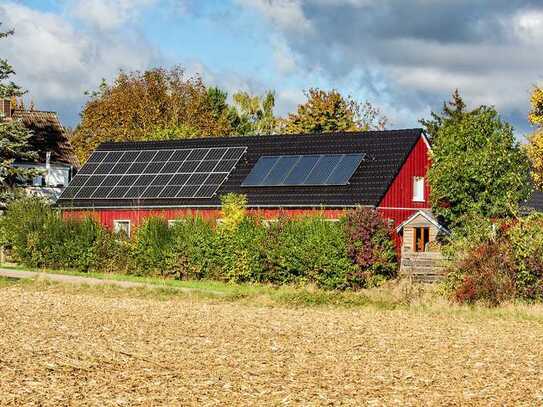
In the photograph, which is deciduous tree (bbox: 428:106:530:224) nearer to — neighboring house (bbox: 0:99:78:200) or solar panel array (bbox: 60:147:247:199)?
solar panel array (bbox: 60:147:247:199)

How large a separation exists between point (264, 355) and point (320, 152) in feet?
118

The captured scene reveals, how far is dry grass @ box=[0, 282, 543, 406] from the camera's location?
17531 mm

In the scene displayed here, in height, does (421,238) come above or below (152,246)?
above

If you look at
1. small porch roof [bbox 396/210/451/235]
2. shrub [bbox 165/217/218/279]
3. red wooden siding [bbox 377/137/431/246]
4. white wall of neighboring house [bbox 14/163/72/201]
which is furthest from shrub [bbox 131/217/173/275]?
white wall of neighboring house [bbox 14/163/72/201]

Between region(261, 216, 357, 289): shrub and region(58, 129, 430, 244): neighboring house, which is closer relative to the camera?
region(261, 216, 357, 289): shrub

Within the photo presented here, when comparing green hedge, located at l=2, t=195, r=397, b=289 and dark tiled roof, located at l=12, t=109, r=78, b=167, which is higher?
dark tiled roof, located at l=12, t=109, r=78, b=167

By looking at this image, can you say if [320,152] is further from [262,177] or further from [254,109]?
[254,109]

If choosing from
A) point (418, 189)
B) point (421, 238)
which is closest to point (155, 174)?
point (418, 189)

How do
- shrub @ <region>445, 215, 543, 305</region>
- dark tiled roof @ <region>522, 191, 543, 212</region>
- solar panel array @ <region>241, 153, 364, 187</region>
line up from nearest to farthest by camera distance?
shrub @ <region>445, 215, 543, 305</region>, solar panel array @ <region>241, 153, 364, 187</region>, dark tiled roof @ <region>522, 191, 543, 212</region>

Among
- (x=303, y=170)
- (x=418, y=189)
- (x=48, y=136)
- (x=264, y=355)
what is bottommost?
(x=264, y=355)

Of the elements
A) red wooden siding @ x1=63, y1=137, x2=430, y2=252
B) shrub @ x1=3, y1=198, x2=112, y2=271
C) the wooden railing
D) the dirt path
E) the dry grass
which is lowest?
the dry grass

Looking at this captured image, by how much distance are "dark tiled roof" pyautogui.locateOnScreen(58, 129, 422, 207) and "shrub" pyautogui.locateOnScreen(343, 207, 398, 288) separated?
9.43 metres

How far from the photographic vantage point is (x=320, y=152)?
57531 mm

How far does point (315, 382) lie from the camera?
1880 centimetres
